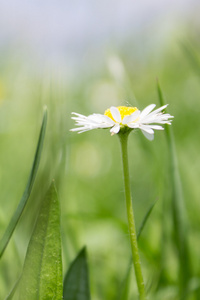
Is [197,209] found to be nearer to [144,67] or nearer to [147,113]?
[147,113]

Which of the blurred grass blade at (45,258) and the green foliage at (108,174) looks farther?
the green foliage at (108,174)

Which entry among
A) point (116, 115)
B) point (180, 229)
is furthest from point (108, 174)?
point (116, 115)

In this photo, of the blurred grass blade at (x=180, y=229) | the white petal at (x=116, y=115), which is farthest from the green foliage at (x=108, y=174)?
the white petal at (x=116, y=115)

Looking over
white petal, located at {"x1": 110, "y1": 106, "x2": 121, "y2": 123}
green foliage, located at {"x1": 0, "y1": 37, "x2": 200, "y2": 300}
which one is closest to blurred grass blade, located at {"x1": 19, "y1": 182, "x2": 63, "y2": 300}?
green foliage, located at {"x1": 0, "y1": 37, "x2": 200, "y2": 300}

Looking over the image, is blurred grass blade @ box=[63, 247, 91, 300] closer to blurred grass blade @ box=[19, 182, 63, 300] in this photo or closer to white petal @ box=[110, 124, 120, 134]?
blurred grass blade @ box=[19, 182, 63, 300]

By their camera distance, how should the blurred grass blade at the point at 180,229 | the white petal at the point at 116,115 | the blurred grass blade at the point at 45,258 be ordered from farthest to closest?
the blurred grass blade at the point at 180,229 < the white petal at the point at 116,115 < the blurred grass blade at the point at 45,258

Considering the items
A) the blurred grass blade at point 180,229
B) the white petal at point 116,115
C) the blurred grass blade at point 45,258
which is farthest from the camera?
the blurred grass blade at point 180,229

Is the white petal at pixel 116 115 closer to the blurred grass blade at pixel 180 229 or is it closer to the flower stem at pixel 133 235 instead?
the flower stem at pixel 133 235
